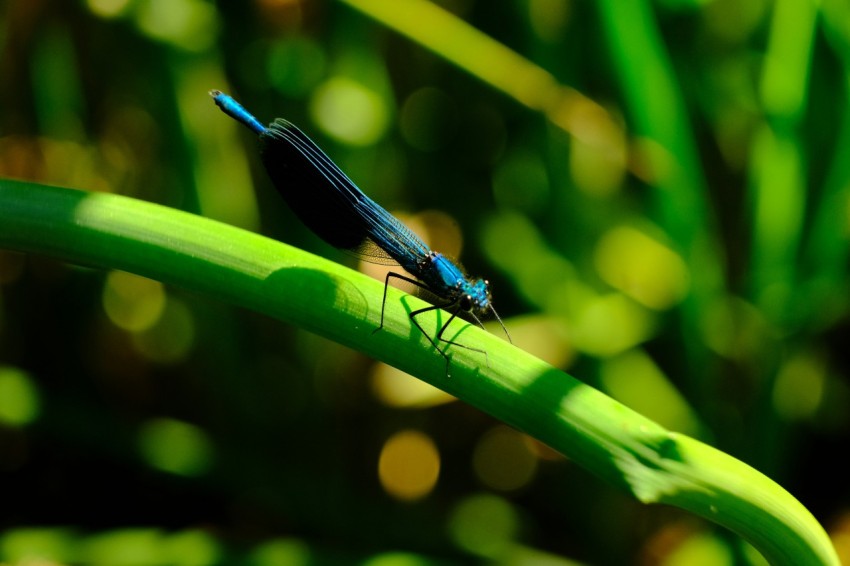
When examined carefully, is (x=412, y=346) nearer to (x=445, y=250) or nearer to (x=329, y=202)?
(x=329, y=202)

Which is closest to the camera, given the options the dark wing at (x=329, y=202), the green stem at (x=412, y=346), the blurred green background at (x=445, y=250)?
the green stem at (x=412, y=346)

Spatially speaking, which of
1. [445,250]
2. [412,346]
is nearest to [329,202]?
[412,346]

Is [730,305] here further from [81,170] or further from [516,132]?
[81,170]

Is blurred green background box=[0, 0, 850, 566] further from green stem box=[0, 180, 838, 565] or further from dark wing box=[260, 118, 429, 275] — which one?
green stem box=[0, 180, 838, 565]

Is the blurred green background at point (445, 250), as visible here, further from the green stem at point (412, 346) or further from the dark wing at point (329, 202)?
the green stem at point (412, 346)

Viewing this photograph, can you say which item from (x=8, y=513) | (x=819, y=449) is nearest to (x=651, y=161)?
(x=819, y=449)

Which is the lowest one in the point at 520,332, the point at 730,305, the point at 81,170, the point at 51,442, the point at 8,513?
the point at 8,513

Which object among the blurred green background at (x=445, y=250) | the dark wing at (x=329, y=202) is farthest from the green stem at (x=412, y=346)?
the blurred green background at (x=445, y=250)
